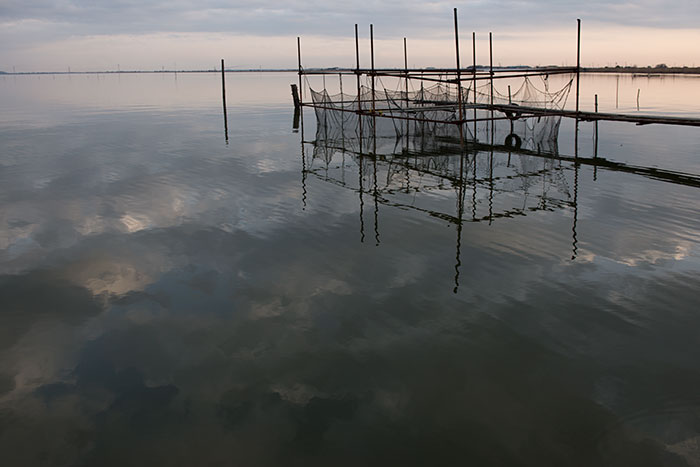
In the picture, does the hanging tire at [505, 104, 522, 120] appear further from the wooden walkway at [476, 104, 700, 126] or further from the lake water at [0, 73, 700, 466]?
the lake water at [0, 73, 700, 466]

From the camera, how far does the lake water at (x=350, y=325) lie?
210 inches

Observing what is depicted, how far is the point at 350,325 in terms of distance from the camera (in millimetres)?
7566

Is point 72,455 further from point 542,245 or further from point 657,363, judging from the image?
point 542,245

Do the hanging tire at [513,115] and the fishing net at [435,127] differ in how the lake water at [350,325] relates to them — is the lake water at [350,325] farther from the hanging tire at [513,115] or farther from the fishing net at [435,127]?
the hanging tire at [513,115]

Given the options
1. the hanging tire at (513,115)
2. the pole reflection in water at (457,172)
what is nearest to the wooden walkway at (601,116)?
the hanging tire at (513,115)

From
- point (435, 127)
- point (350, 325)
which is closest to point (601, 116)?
point (435, 127)

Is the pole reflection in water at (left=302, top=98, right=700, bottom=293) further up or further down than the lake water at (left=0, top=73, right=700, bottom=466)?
further up

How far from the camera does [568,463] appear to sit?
496 cm

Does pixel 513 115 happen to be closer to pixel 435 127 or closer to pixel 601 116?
pixel 435 127

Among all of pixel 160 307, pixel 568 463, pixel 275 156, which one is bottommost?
pixel 568 463

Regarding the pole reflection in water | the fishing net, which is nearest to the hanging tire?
the fishing net

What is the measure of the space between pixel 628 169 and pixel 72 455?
60.4 ft

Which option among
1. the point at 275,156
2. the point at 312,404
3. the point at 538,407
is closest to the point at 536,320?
the point at 538,407

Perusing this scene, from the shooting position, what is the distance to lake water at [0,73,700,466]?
5340mm
